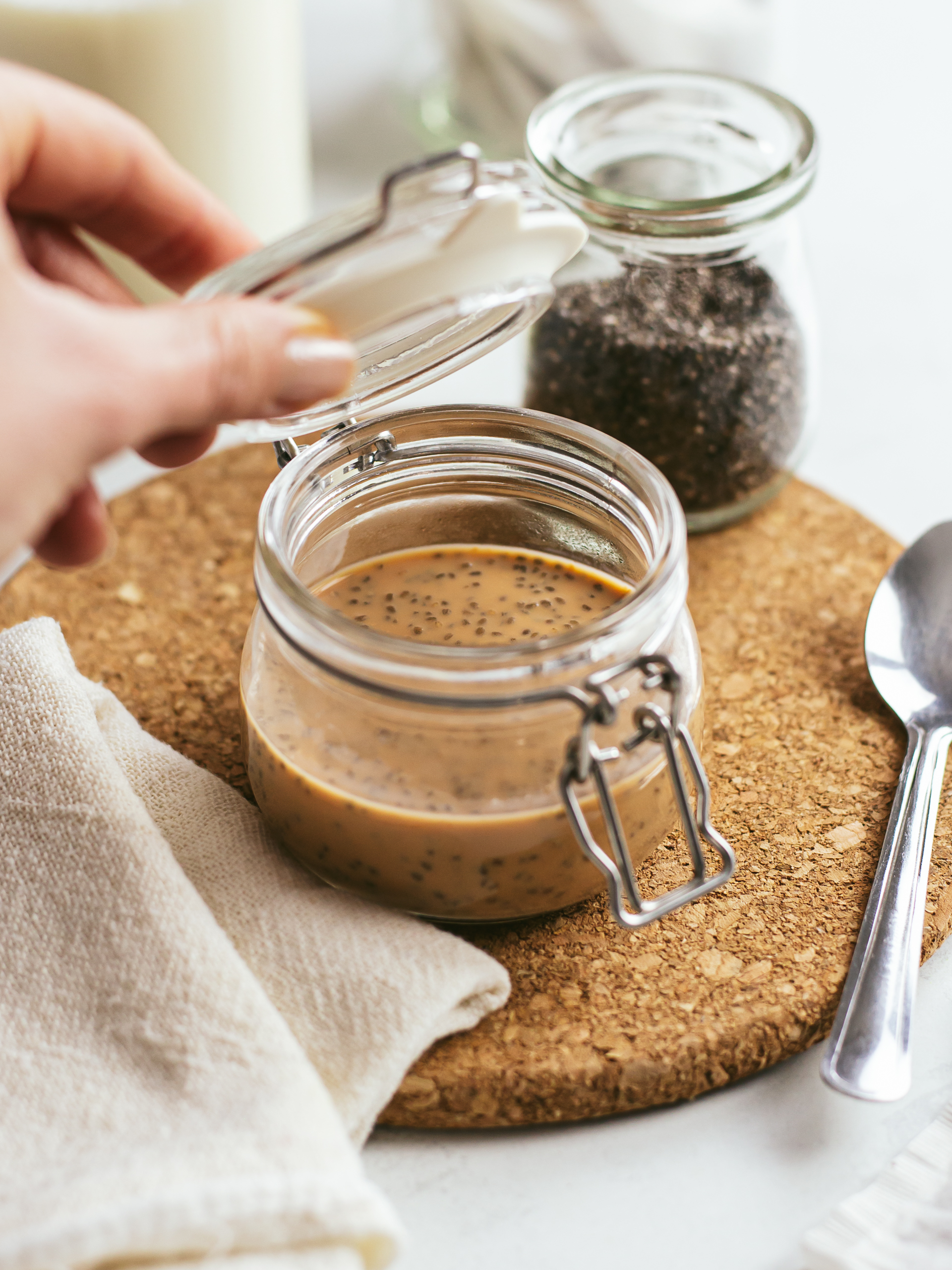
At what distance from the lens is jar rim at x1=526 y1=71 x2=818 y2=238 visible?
1163 millimetres

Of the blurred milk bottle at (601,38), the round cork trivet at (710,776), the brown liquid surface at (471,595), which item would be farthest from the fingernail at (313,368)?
the blurred milk bottle at (601,38)

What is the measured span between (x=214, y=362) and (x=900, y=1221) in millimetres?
615

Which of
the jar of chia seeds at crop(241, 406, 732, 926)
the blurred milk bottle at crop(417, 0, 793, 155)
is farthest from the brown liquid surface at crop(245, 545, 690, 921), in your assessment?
the blurred milk bottle at crop(417, 0, 793, 155)

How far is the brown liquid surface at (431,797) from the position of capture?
0.84m

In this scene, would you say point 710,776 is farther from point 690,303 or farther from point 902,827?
point 690,303

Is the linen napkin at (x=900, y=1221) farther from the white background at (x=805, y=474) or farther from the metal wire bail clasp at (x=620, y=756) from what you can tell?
the metal wire bail clasp at (x=620, y=756)

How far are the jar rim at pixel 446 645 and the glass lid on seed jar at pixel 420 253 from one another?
13 centimetres

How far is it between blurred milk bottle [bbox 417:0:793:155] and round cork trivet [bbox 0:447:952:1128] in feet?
2.42

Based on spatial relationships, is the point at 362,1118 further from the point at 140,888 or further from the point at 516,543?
the point at 516,543

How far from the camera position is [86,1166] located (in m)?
0.73

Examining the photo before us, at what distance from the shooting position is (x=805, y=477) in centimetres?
157

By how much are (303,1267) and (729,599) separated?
28.8 inches

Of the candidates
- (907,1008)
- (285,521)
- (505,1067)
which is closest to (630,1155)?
(505,1067)

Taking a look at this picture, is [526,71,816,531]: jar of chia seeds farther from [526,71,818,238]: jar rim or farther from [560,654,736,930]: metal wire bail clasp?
[560,654,736,930]: metal wire bail clasp
